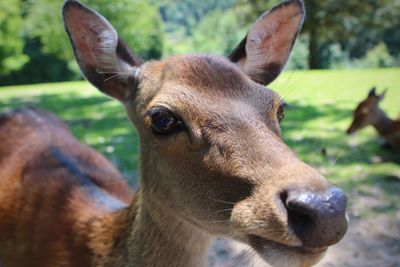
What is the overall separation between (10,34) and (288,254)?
2526cm

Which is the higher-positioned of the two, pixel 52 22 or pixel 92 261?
pixel 92 261

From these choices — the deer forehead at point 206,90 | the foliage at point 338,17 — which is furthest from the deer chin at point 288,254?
the foliage at point 338,17

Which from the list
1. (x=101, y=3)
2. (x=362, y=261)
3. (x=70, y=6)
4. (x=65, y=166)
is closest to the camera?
(x=70, y=6)

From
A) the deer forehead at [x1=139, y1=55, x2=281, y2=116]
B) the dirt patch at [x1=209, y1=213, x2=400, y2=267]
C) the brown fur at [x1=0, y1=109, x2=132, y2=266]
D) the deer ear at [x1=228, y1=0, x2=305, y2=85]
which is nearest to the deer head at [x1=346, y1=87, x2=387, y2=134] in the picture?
the dirt patch at [x1=209, y1=213, x2=400, y2=267]

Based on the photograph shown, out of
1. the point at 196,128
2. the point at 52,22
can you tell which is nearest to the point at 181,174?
the point at 196,128

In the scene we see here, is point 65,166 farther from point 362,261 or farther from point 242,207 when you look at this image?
point 362,261

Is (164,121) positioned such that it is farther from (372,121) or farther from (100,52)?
(372,121)

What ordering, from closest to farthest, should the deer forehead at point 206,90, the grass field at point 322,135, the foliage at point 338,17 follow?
the deer forehead at point 206,90, the grass field at point 322,135, the foliage at point 338,17

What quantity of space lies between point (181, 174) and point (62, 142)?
237cm

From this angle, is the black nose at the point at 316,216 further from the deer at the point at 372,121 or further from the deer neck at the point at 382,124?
the deer neck at the point at 382,124

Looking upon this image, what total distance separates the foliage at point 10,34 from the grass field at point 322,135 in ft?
17.9

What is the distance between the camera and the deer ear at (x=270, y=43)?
9.30 ft

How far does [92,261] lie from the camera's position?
111 inches

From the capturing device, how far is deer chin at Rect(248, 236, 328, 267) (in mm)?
1646
